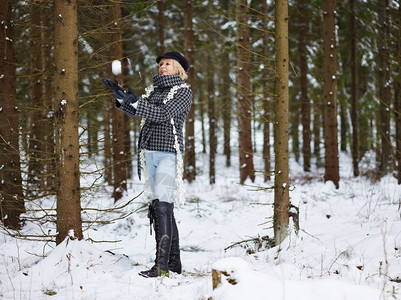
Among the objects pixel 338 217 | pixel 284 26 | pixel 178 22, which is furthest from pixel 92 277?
pixel 178 22

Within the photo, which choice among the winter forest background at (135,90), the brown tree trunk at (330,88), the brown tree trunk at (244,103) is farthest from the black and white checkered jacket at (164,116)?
the brown tree trunk at (330,88)

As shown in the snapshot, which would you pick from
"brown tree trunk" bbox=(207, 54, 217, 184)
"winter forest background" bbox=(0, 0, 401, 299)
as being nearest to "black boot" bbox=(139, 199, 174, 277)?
"winter forest background" bbox=(0, 0, 401, 299)

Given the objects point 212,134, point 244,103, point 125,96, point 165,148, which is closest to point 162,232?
point 165,148

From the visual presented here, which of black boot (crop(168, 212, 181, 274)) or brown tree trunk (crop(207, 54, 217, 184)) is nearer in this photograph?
black boot (crop(168, 212, 181, 274))

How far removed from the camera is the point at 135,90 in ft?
32.7

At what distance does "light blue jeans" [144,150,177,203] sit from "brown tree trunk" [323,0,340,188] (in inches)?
327

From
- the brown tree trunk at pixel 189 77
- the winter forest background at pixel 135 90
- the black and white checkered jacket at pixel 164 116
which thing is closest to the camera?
the black and white checkered jacket at pixel 164 116

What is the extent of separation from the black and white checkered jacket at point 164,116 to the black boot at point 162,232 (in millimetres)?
660

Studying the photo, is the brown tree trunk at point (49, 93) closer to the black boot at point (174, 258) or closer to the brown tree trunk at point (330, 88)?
the black boot at point (174, 258)

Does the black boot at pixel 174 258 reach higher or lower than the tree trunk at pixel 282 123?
lower

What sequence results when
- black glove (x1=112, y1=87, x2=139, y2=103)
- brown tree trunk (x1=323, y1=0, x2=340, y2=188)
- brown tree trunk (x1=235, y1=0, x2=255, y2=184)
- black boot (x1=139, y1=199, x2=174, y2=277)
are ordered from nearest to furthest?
black glove (x1=112, y1=87, x2=139, y2=103) < black boot (x1=139, y1=199, x2=174, y2=277) < brown tree trunk (x1=323, y1=0, x2=340, y2=188) < brown tree trunk (x1=235, y1=0, x2=255, y2=184)

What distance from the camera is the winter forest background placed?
172 inches

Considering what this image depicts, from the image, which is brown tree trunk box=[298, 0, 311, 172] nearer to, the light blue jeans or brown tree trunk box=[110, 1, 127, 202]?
brown tree trunk box=[110, 1, 127, 202]

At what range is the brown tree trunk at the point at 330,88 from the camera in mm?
11055
